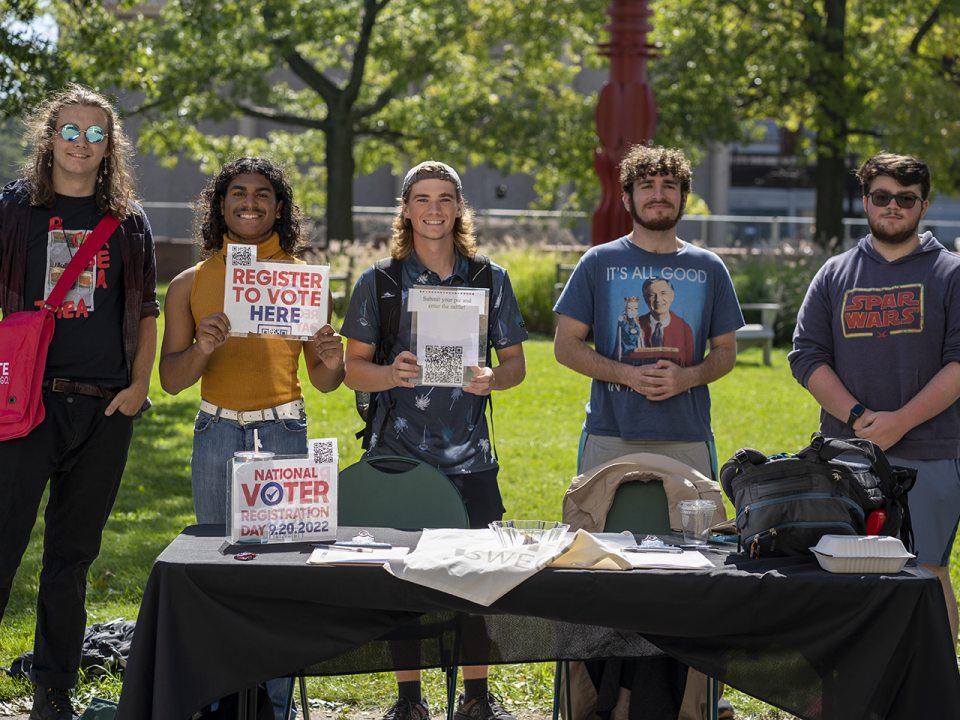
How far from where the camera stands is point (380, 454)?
5004 millimetres

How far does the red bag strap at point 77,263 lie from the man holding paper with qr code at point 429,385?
3.12 feet

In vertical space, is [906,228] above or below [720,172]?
below

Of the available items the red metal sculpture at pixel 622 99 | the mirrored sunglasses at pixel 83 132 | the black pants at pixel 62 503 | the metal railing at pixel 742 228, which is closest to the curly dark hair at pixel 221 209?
the mirrored sunglasses at pixel 83 132

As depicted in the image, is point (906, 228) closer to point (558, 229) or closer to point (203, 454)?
point (203, 454)

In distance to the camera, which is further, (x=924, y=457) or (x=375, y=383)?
(x=924, y=457)

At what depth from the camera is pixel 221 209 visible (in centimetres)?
495

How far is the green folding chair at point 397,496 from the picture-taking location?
15.7ft

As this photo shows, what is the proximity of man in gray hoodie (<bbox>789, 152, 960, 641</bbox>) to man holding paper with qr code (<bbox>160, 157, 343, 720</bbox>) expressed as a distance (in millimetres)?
2035

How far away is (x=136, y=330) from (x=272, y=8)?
17796 millimetres

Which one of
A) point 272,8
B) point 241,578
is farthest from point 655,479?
point 272,8

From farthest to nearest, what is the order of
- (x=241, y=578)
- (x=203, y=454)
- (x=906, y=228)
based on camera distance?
1. (x=906, y=228)
2. (x=203, y=454)
3. (x=241, y=578)

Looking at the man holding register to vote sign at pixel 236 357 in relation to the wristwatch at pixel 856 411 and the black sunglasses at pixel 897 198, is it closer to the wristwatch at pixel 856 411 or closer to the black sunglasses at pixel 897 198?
the wristwatch at pixel 856 411

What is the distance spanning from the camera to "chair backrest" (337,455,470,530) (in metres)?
4.79

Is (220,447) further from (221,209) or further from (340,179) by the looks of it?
(340,179)
